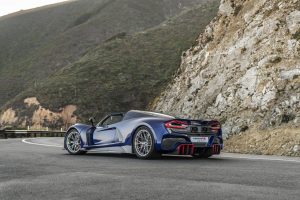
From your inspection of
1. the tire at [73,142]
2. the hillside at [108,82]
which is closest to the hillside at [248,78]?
the tire at [73,142]

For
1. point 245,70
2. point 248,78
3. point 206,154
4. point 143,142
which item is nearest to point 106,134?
point 143,142

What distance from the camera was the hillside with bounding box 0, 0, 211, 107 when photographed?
86.4 metres

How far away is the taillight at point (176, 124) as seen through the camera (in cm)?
1031

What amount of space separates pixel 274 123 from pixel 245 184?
1050 centimetres

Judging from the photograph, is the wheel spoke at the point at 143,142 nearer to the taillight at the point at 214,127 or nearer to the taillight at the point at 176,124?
the taillight at the point at 176,124

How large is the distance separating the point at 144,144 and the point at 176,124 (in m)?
0.82

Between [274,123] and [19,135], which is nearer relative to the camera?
[274,123]

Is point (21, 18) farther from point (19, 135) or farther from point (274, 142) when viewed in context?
point (274, 142)

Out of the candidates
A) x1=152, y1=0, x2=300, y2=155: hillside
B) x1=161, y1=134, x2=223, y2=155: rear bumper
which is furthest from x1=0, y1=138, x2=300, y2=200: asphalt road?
x1=152, y1=0, x2=300, y2=155: hillside

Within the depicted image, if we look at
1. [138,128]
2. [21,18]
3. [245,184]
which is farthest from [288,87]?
[21,18]

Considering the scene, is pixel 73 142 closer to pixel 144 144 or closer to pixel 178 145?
pixel 144 144

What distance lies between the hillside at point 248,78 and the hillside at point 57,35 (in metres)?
53.1

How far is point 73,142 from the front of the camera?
1250 centimetres

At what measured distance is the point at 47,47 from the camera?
9694cm
